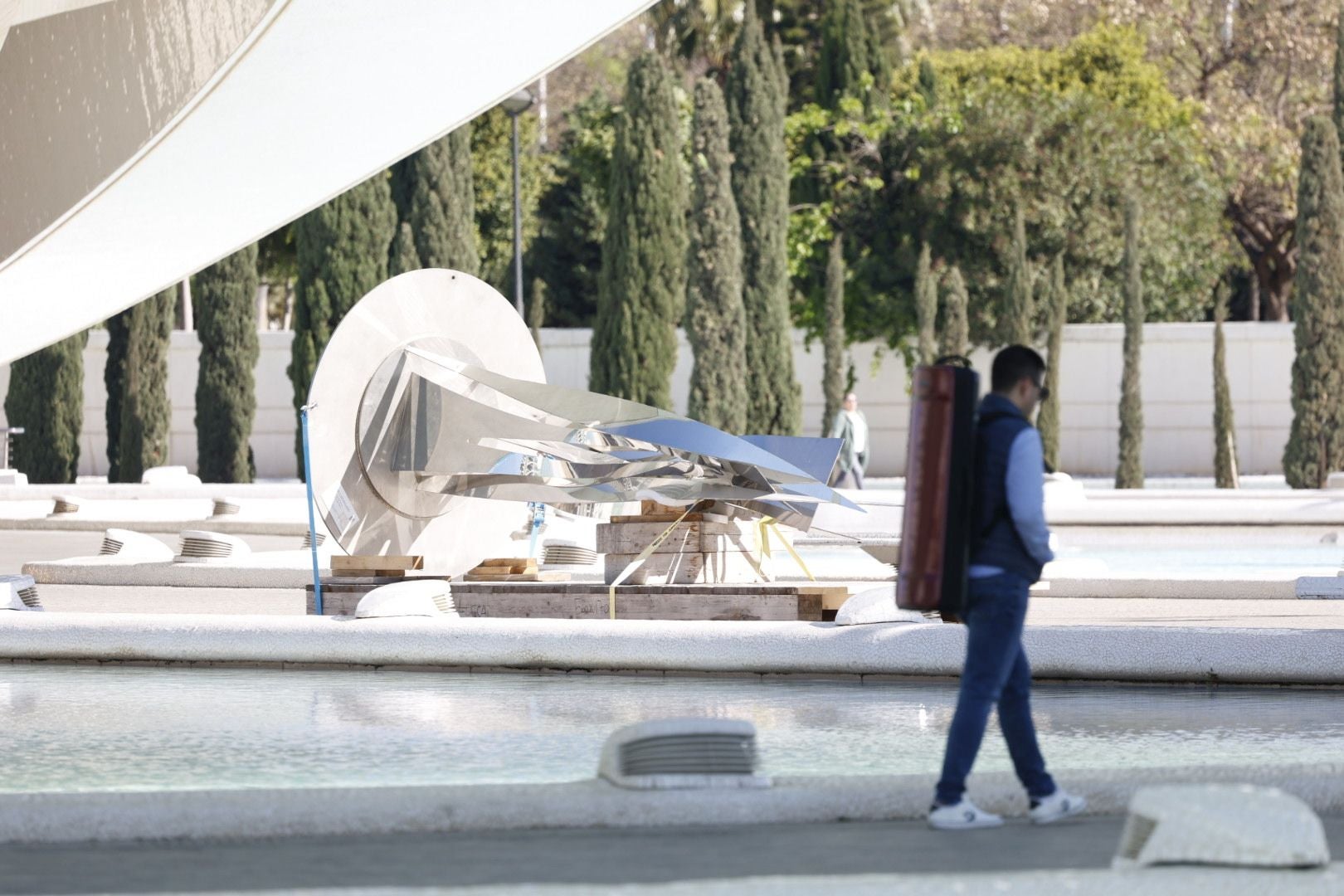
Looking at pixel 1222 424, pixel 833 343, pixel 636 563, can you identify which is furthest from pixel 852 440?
pixel 833 343

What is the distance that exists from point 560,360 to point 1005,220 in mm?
9187

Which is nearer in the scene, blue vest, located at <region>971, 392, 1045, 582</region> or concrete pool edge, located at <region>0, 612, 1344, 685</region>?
blue vest, located at <region>971, 392, 1045, 582</region>

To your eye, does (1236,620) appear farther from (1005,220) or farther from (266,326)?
(266,326)

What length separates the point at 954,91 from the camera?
39906mm

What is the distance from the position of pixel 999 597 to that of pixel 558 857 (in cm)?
157

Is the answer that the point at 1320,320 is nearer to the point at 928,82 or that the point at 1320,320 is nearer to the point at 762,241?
the point at 762,241

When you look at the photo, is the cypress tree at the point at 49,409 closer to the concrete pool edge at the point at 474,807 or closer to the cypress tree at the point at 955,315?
the cypress tree at the point at 955,315

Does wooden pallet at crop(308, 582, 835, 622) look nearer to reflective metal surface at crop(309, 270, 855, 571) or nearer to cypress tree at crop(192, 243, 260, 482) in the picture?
reflective metal surface at crop(309, 270, 855, 571)

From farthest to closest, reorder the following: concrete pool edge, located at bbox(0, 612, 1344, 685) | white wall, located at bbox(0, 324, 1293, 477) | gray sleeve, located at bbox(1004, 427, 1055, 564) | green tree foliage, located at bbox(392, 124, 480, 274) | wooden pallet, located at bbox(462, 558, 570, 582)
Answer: white wall, located at bbox(0, 324, 1293, 477)
green tree foliage, located at bbox(392, 124, 480, 274)
wooden pallet, located at bbox(462, 558, 570, 582)
concrete pool edge, located at bbox(0, 612, 1344, 685)
gray sleeve, located at bbox(1004, 427, 1055, 564)

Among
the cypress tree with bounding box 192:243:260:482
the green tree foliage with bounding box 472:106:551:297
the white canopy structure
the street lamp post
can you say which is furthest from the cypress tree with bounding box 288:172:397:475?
the white canopy structure

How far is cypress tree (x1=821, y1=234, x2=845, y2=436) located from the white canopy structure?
22363mm

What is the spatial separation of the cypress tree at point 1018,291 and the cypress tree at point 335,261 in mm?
10923

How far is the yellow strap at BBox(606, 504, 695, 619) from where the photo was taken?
11523 mm

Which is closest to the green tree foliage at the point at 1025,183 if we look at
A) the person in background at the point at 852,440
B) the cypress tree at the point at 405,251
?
the cypress tree at the point at 405,251
